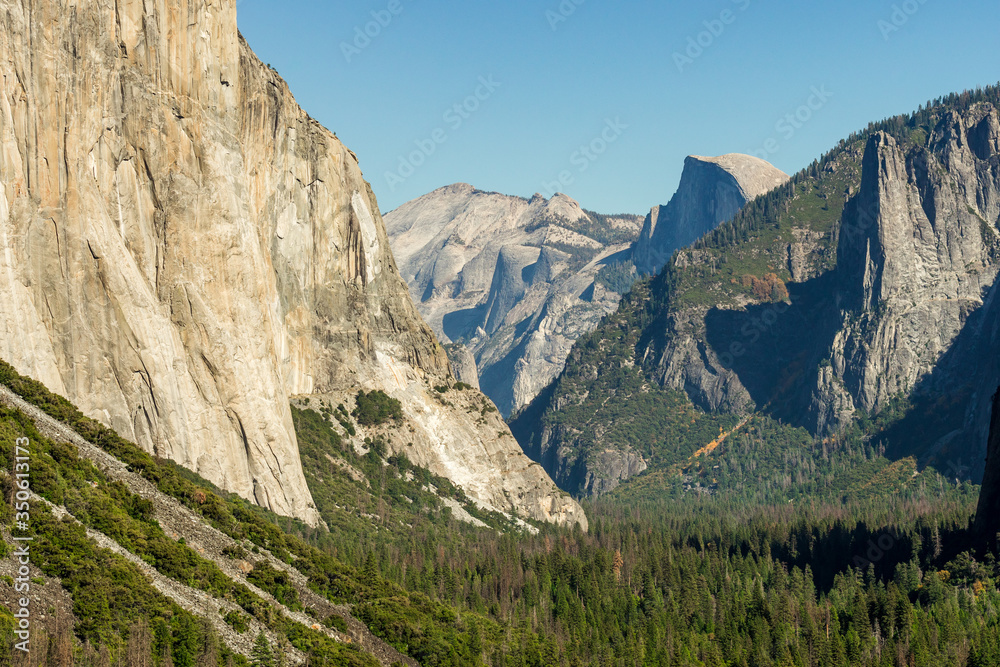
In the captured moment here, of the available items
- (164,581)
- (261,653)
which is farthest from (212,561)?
(261,653)

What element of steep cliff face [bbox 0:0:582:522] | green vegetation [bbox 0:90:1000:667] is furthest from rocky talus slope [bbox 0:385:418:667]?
steep cliff face [bbox 0:0:582:522]

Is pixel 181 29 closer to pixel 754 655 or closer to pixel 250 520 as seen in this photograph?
pixel 250 520

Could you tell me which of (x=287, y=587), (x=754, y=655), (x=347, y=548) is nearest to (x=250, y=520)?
(x=287, y=587)

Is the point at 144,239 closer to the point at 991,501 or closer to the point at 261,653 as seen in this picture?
the point at 261,653

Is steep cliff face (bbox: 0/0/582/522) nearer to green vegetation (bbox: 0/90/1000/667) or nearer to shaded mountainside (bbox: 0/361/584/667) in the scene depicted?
green vegetation (bbox: 0/90/1000/667)

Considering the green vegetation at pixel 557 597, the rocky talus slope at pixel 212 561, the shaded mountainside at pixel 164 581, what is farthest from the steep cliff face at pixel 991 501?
the rocky talus slope at pixel 212 561

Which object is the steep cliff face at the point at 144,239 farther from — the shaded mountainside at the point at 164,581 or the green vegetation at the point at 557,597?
the shaded mountainside at the point at 164,581

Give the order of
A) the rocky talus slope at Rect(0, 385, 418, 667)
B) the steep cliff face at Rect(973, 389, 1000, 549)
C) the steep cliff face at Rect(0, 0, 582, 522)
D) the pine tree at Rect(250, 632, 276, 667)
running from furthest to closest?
the steep cliff face at Rect(973, 389, 1000, 549), the steep cliff face at Rect(0, 0, 582, 522), the rocky talus slope at Rect(0, 385, 418, 667), the pine tree at Rect(250, 632, 276, 667)

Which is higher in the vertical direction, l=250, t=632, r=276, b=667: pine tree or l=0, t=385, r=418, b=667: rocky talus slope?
l=0, t=385, r=418, b=667: rocky talus slope
